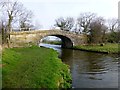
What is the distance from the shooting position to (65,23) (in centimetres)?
9156

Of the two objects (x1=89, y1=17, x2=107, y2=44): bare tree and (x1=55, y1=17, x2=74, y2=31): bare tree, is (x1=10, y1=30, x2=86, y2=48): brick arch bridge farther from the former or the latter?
(x1=55, y1=17, x2=74, y2=31): bare tree

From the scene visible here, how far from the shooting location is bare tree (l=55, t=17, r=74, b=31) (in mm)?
90244

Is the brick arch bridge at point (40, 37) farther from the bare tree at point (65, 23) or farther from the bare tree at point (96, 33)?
the bare tree at point (65, 23)

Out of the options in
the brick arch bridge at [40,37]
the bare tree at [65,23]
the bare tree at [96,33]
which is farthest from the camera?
the bare tree at [65,23]

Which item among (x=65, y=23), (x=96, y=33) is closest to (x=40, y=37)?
(x=96, y=33)

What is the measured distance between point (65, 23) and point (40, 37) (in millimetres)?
32660

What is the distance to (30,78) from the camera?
15.2 m

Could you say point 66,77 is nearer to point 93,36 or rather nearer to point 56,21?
point 93,36

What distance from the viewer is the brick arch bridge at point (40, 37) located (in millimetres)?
55125

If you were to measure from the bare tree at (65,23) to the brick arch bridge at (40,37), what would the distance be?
19.7 metres

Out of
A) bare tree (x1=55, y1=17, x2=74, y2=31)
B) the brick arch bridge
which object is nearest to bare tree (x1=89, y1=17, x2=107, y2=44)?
the brick arch bridge

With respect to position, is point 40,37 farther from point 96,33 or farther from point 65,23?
point 65,23

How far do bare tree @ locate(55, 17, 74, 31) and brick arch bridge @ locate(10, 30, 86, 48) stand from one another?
19.7m

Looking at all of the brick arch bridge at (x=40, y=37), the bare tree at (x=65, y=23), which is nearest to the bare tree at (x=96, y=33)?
the brick arch bridge at (x=40, y=37)
